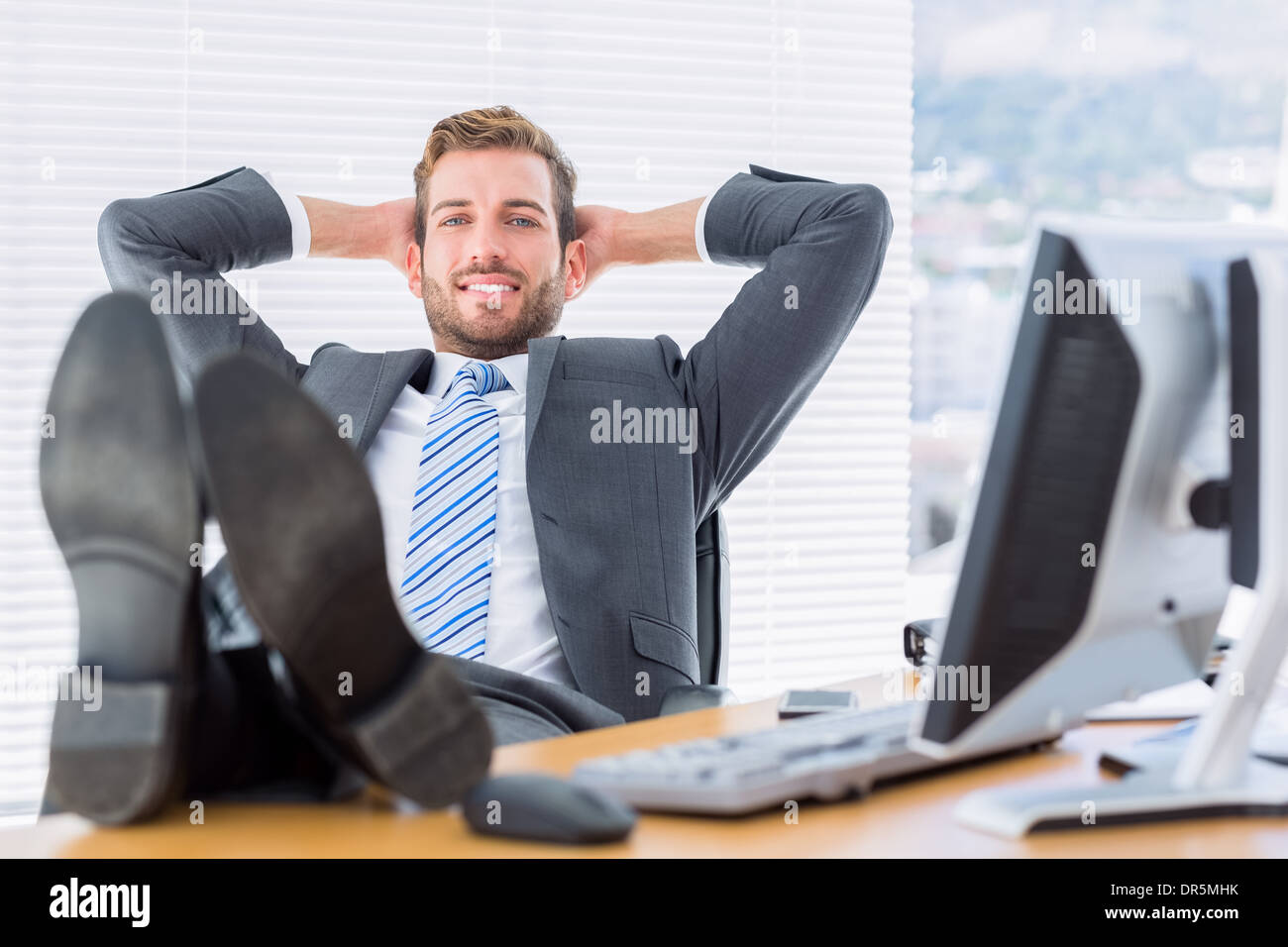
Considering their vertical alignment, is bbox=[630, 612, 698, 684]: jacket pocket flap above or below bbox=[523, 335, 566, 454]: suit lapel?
below

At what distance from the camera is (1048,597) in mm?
684

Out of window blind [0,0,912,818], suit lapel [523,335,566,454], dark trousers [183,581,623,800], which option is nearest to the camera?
dark trousers [183,581,623,800]

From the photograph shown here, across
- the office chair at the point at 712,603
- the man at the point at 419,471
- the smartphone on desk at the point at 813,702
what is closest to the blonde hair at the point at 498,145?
the man at the point at 419,471

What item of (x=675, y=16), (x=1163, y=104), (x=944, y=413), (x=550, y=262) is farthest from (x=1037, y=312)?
(x=1163, y=104)

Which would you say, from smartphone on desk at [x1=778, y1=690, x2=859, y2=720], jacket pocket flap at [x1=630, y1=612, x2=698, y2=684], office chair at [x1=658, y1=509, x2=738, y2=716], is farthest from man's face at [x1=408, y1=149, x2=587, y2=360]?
smartphone on desk at [x1=778, y1=690, x2=859, y2=720]

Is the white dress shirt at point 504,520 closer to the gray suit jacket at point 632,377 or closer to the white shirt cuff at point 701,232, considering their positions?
the gray suit jacket at point 632,377

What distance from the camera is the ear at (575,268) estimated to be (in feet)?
6.83

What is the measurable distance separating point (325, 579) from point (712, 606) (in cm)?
119

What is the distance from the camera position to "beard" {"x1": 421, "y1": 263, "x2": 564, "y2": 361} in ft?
6.45

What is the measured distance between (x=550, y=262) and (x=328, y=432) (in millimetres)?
1439

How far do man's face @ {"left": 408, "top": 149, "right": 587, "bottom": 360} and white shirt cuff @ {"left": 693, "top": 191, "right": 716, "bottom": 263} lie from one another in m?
0.26

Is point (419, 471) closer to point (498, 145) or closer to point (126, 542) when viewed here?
point (498, 145)

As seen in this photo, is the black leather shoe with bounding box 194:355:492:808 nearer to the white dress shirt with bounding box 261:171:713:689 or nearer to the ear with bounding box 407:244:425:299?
the white dress shirt with bounding box 261:171:713:689

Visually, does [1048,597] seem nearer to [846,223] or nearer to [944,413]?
[846,223]
